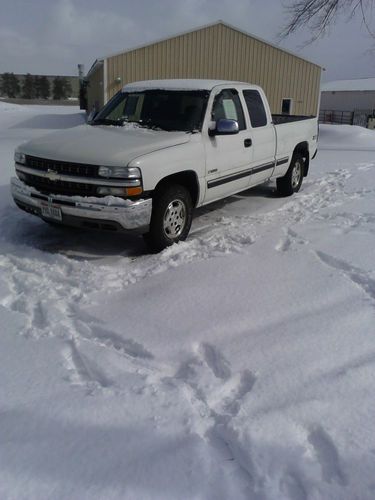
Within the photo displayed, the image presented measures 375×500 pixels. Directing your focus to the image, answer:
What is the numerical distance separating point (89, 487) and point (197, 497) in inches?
19.8

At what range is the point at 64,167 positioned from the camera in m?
4.72

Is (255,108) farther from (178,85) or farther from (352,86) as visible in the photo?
(352,86)

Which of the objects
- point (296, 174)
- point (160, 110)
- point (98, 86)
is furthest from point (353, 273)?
point (98, 86)

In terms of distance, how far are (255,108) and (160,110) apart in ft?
5.30

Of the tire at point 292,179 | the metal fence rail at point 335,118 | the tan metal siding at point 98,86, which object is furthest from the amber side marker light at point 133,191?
the metal fence rail at point 335,118

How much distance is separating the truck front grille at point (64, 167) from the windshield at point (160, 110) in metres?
1.32

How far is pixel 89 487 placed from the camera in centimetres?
214

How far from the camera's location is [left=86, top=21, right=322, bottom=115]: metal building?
2112cm

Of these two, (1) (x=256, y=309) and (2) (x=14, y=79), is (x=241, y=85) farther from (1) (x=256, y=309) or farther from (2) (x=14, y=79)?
(2) (x=14, y=79)

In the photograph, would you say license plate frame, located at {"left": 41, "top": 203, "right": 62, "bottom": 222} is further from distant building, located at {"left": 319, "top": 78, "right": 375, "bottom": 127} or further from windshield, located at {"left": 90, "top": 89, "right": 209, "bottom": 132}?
distant building, located at {"left": 319, "top": 78, "right": 375, "bottom": 127}

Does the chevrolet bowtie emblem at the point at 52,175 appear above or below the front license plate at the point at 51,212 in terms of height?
above

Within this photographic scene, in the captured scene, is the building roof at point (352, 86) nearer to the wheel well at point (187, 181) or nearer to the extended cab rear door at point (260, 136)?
the extended cab rear door at point (260, 136)

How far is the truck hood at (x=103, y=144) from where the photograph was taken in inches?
180

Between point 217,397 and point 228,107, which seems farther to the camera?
point 228,107
